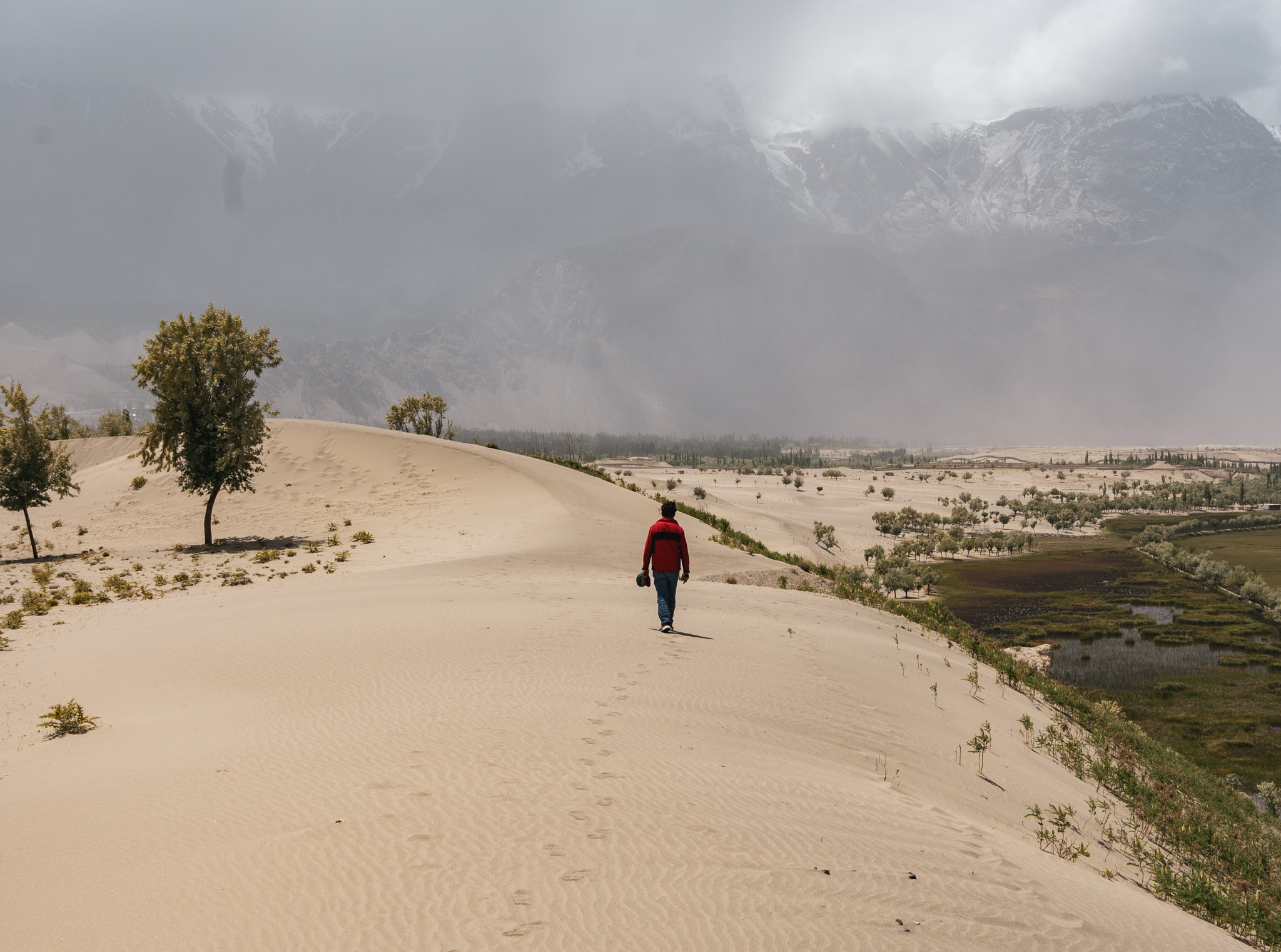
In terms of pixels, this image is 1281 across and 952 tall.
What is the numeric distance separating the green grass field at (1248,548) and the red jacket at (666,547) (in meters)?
45.1

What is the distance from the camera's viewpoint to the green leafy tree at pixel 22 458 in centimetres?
2323

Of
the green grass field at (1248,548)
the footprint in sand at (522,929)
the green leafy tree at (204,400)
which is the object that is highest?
the green leafy tree at (204,400)

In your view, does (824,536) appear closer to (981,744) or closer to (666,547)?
(666,547)

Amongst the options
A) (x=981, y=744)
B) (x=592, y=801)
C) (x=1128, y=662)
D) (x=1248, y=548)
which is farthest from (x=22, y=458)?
(x=1248, y=548)

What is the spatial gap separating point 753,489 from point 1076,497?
1391 inches

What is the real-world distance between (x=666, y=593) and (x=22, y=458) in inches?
907

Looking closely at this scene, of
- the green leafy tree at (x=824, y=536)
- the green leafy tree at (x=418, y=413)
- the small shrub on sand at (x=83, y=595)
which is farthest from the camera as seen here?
the green leafy tree at (x=418, y=413)

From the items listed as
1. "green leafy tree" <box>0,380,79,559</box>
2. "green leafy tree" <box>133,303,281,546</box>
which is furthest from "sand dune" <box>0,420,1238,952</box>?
"green leafy tree" <box>0,380,79,559</box>

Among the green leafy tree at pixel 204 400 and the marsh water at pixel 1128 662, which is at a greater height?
the green leafy tree at pixel 204 400

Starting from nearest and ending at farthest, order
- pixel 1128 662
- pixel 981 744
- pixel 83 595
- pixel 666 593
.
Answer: pixel 981 744
pixel 666 593
pixel 83 595
pixel 1128 662

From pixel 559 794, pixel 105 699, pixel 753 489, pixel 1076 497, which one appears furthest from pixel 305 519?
pixel 1076 497

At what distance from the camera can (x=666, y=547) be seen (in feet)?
37.1

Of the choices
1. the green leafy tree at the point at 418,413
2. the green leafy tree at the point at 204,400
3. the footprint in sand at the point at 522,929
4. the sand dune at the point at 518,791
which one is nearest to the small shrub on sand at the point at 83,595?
the sand dune at the point at 518,791

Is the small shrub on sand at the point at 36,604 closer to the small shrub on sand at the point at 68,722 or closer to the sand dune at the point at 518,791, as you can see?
the sand dune at the point at 518,791
